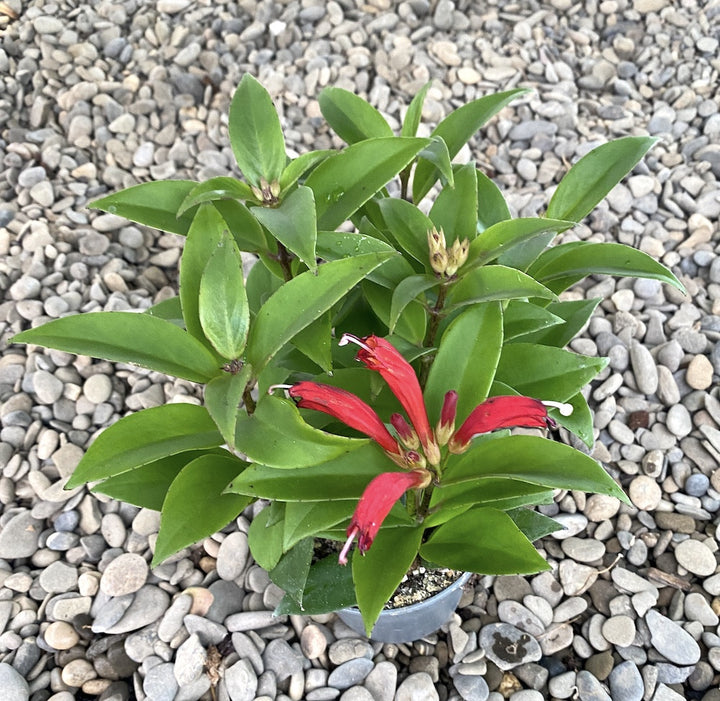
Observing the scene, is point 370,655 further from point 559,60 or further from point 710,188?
point 559,60

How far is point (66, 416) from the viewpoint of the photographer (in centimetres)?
162

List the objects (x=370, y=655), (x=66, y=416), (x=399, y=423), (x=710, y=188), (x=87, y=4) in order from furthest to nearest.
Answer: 1. (x=87, y=4)
2. (x=710, y=188)
3. (x=66, y=416)
4. (x=370, y=655)
5. (x=399, y=423)

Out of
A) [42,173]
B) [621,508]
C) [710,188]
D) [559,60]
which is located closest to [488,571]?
[621,508]

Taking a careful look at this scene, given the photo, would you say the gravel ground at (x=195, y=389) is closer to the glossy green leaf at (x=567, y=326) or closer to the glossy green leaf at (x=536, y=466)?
the glossy green leaf at (x=567, y=326)

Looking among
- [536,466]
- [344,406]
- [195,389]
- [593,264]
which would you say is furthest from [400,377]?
[195,389]

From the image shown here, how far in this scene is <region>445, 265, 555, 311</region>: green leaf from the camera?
2.68ft

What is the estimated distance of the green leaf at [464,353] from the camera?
88cm

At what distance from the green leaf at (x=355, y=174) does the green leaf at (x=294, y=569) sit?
445 mm

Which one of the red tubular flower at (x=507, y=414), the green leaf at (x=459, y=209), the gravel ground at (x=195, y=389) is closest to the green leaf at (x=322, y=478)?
the red tubular flower at (x=507, y=414)

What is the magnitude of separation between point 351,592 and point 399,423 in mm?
404

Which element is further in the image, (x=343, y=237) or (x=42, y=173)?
(x=42, y=173)

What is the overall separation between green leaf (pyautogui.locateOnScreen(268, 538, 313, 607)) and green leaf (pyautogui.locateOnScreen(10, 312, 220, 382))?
1.06 feet

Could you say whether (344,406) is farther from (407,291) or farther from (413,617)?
(413,617)

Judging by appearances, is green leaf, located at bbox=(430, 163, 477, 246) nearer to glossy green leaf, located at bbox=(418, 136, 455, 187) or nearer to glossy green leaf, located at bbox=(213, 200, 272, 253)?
glossy green leaf, located at bbox=(418, 136, 455, 187)
